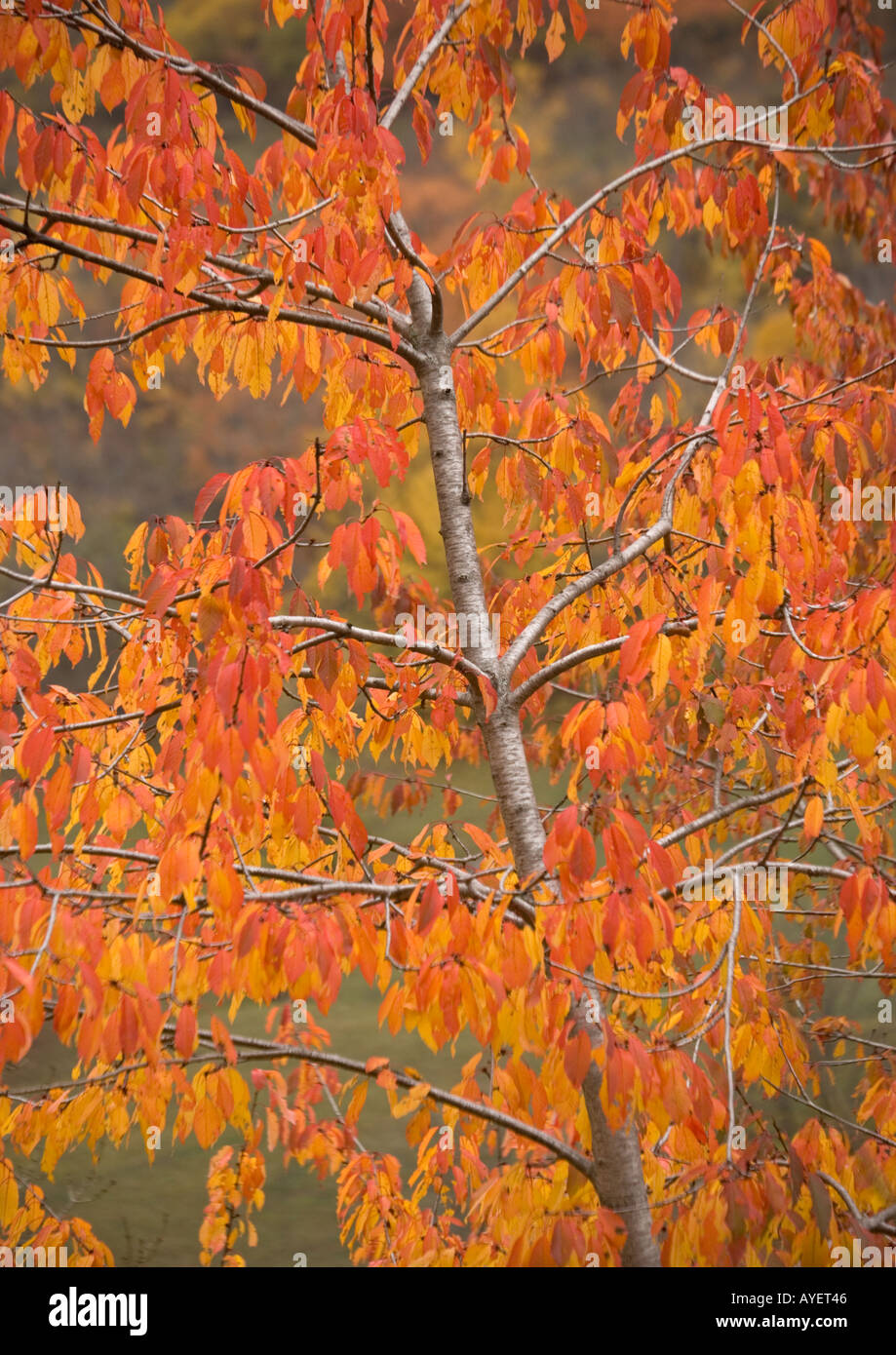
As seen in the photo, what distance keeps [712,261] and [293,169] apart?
2637 millimetres

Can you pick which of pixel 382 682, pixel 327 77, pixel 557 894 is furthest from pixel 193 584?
pixel 327 77

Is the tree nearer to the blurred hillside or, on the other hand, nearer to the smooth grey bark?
the smooth grey bark

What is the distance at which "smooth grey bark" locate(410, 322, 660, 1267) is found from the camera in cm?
138

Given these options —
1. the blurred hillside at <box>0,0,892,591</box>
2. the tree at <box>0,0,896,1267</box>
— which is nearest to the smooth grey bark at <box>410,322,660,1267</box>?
the tree at <box>0,0,896,1267</box>

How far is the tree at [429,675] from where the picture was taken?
110 centimetres

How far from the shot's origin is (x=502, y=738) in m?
1.50

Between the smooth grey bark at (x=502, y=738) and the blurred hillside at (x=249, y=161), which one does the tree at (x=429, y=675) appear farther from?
the blurred hillside at (x=249, y=161)

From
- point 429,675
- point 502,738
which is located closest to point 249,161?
point 429,675

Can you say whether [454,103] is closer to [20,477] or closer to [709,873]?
[709,873]

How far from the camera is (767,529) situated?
123 centimetres

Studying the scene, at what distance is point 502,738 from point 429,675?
36 centimetres

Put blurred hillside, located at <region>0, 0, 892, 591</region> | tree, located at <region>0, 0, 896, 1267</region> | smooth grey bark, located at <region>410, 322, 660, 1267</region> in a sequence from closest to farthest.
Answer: tree, located at <region>0, 0, 896, 1267</region>, smooth grey bark, located at <region>410, 322, 660, 1267</region>, blurred hillside, located at <region>0, 0, 892, 591</region>

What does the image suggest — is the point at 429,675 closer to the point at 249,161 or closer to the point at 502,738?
the point at 502,738

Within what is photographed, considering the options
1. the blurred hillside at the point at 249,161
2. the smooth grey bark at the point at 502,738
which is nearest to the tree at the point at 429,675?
the smooth grey bark at the point at 502,738
